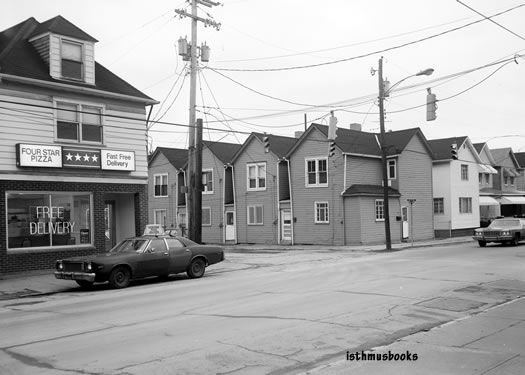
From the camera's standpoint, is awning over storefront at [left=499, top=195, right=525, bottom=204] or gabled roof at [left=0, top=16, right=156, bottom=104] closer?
gabled roof at [left=0, top=16, right=156, bottom=104]

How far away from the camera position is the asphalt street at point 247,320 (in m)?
6.88

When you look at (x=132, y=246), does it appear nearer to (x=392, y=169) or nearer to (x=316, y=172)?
(x=316, y=172)

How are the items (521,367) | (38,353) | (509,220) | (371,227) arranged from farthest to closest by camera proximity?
1. (371,227)
2. (509,220)
3. (38,353)
4. (521,367)

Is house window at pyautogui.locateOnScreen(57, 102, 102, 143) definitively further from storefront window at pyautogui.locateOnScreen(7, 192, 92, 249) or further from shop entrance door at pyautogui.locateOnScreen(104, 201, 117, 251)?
shop entrance door at pyautogui.locateOnScreen(104, 201, 117, 251)

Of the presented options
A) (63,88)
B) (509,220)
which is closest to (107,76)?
(63,88)

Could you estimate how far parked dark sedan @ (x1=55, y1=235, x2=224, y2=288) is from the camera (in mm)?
15508

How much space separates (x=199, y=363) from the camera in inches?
266

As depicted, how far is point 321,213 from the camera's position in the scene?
3694 cm

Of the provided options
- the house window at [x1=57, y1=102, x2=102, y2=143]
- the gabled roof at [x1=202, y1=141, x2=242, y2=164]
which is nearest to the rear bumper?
the house window at [x1=57, y1=102, x2=102, y2=143]

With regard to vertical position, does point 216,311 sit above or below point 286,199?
below

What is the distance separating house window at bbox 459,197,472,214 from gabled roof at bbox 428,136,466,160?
12.4 ft

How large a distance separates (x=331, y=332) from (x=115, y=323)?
383 cm

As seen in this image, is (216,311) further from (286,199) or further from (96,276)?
(286,199)

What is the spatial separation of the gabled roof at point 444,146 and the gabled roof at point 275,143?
11.5 m
